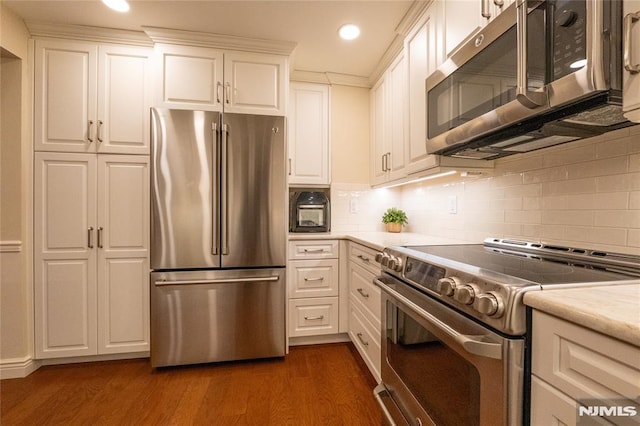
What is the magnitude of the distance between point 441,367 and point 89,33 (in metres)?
3.05

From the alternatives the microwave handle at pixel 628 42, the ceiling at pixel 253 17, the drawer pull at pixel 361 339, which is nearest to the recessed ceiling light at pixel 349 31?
the ceiling at pixel 253 17

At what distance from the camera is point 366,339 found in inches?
77.2

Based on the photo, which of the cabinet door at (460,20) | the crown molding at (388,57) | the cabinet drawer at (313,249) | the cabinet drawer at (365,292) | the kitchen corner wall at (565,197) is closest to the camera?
the kitchen corner wall at (565,197)

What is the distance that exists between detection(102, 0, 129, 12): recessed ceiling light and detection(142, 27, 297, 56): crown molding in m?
0.18

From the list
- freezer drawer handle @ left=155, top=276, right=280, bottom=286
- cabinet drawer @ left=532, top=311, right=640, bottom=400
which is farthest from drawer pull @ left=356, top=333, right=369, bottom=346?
cabinet drawer @ left=532, top=311, right=640, bottom=400

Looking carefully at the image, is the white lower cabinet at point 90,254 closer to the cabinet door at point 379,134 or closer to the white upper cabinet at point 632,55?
the cabinet door at point 379,134

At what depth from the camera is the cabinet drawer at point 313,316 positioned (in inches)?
94.1

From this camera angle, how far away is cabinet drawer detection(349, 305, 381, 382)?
1.76 metres

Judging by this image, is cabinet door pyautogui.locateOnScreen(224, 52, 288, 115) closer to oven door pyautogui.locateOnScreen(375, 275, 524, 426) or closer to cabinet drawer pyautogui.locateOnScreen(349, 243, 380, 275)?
cabinet drawer pyautogui.locateOnScreen(349, 243, 380, 275)

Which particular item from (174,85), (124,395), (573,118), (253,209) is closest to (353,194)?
(253,209)

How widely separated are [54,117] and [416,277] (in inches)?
106

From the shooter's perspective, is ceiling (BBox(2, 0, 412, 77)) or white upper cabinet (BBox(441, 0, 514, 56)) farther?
ceiling (BBox(2, 0, 412, 77))

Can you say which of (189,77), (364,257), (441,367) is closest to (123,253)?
(189,77)

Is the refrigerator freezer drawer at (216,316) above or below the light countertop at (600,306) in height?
below
